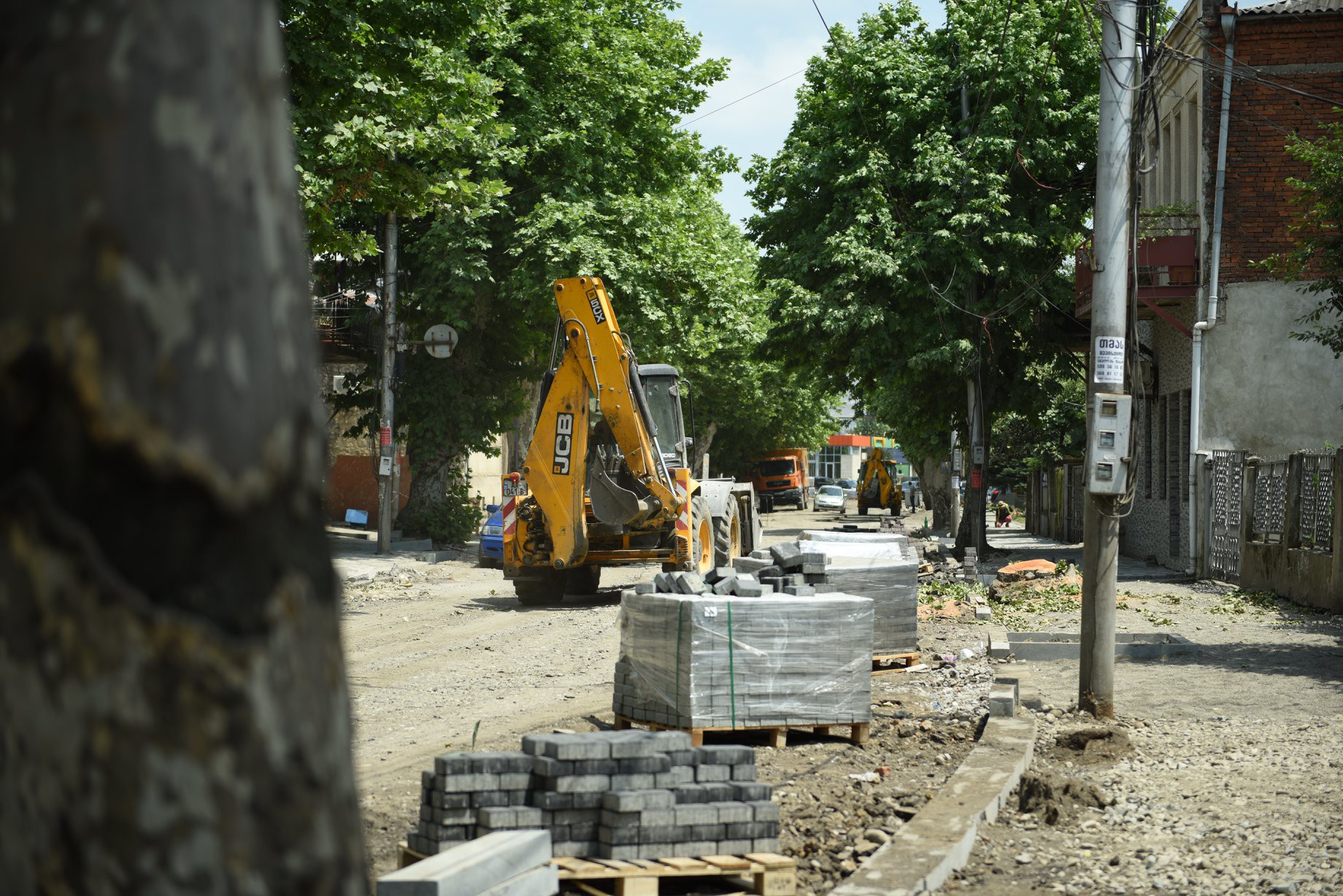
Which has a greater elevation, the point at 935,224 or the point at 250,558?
the point at 935,224

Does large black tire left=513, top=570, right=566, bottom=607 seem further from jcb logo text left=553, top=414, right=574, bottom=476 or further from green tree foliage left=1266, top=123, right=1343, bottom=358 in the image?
green tree foliage left=1266, top=123, right=1343, bottom=358

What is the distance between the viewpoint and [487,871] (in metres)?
4.21

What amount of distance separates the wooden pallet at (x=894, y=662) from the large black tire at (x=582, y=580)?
734 centimetres

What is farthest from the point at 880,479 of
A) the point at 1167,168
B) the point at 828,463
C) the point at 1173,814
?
the point at 828,463

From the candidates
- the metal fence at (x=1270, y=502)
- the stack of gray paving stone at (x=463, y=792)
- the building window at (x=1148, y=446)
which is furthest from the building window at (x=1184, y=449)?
the stack of gray paving stone at (x=463, y=792)

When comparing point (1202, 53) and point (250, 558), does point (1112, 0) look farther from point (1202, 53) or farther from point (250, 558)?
point (1202, 53)

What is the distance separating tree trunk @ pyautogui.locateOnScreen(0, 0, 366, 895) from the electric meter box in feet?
26.8

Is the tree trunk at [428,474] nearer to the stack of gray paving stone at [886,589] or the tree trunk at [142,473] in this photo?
the stack of gray paving stone at [886,589]

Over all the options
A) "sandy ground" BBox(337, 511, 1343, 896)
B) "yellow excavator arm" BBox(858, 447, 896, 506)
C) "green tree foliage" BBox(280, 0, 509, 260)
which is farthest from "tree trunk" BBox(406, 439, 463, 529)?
"yellow excavator arm" BBox(858, 447, 896, 506)

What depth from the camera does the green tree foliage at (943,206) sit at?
86.3 feet

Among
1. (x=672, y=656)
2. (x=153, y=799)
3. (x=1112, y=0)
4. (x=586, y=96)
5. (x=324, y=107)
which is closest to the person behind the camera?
(x=153, y=799)

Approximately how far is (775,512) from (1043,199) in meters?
43.1

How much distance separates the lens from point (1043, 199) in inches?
1064

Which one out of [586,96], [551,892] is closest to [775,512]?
[586,96]
